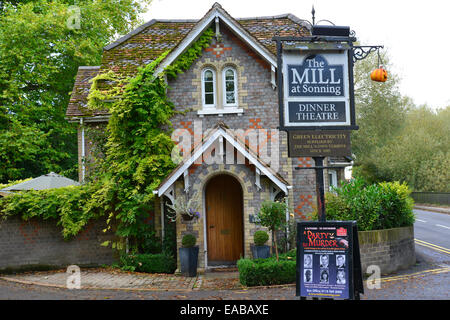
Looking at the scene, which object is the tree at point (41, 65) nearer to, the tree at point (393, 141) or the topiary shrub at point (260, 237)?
the topiary shrub at point (260, 237)

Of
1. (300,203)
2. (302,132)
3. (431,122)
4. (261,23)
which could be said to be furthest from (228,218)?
(431,122)

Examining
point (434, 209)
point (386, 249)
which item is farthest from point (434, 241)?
point (434, 209)

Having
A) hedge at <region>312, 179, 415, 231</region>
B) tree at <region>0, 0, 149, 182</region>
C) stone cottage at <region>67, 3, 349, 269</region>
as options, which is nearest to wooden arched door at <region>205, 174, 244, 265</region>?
stone cottage at <region>67, 3, 349, 269</region>

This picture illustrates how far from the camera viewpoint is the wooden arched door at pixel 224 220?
1416 cm

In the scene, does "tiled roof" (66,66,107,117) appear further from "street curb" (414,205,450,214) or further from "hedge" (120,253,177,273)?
"street curb" (414,205,450,214)

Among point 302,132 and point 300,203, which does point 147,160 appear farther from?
point 302,132

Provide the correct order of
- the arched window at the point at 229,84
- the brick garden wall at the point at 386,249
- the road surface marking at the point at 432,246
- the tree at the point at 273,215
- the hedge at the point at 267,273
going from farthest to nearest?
the road surface marking at the point at 432,246
the arched window at the point at 229,84
the brick garden wall at the point at 386,249
the tree at the point at 273,215
the hedge at the point at 267,273

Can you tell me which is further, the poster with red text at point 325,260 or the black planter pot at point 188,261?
the black planter pot at point 188,261

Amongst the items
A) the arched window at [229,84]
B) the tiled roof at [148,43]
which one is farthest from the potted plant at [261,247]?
the tiled roof at [148,43]

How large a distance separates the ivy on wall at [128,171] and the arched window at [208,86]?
70cm

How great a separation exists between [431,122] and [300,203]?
35741mm

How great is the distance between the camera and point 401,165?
4138cm

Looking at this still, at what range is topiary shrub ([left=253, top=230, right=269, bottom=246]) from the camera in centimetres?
1273

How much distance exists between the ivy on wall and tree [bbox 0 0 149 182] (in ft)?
29.5
